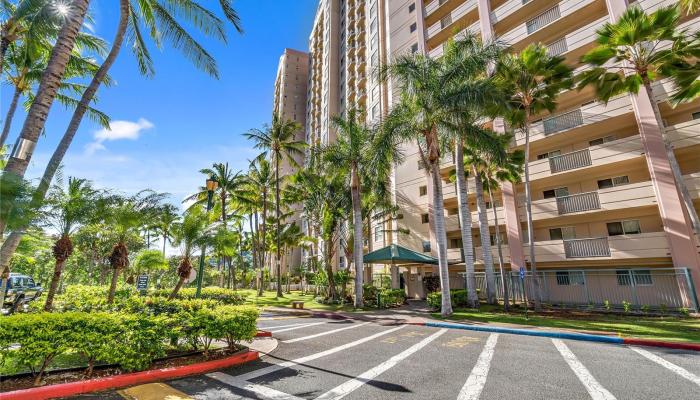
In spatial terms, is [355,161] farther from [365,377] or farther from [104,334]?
[104,334]

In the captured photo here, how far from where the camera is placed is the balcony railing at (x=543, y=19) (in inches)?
910

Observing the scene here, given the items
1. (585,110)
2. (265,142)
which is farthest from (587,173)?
(265,142)

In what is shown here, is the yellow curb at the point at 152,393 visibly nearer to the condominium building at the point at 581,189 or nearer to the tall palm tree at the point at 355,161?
the tall palm tree at the point at 355,161

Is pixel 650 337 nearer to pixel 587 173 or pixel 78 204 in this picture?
pixel 587 173

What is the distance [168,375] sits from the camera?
6055 mm

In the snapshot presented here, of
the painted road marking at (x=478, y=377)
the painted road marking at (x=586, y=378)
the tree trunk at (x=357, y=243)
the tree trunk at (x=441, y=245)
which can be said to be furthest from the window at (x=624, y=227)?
the painted road marking at (x=478, y=377)

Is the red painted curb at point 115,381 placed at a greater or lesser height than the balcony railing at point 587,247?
lesser

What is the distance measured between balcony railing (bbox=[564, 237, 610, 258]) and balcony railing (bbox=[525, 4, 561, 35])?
1614 cm

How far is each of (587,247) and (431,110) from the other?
43.0 feet

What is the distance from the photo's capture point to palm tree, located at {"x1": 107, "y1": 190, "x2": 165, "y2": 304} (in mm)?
12492

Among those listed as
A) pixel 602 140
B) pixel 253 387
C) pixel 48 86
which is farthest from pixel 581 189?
pixel 48 86

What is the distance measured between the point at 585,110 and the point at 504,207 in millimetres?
7928

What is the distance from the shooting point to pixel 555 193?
22.6m

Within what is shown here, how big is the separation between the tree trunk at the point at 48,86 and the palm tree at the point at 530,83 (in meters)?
16.5
